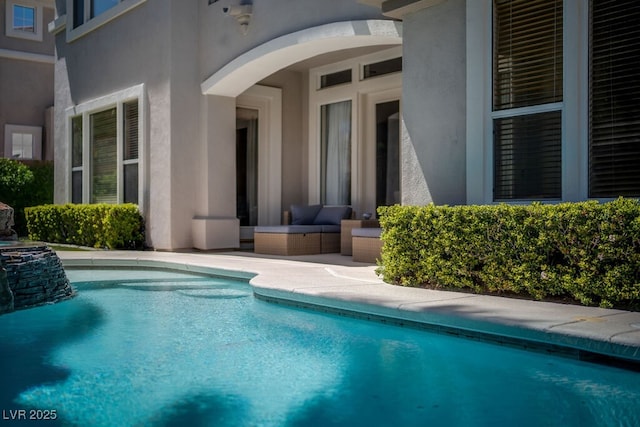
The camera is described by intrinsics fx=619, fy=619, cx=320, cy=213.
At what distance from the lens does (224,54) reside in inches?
435

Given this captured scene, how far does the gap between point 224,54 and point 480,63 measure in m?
5.88

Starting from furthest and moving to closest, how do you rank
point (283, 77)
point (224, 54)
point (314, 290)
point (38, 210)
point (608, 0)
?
point (38, 210), point (283, 77), point (224, 54), point (314, 290), point (608, 0)

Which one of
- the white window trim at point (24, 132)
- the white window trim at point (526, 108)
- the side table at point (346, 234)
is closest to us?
the white window trim at point (526, 108)

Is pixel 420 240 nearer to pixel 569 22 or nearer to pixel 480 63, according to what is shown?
pixel 480 63

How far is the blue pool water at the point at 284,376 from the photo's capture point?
3268mm

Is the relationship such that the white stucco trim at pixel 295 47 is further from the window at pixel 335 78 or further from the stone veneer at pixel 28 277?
the stone veneer at pixel 28 277

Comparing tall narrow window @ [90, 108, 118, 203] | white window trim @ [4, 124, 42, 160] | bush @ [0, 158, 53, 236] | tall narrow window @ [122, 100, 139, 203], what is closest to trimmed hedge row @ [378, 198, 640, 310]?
tall narrow window @ [122, 100, 139, 203]

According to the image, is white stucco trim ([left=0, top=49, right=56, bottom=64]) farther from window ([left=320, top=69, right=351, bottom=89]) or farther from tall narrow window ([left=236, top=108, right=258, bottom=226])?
window ([left=320, top=69, right=351, bottom=89])

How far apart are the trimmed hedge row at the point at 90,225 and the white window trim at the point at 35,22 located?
25.3 feet

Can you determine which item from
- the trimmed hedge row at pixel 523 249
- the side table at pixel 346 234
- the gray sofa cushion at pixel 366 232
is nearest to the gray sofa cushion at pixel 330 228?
the side table at pixel 346 234

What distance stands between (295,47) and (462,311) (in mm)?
5856

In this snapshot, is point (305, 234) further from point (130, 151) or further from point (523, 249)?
point (523, 249)

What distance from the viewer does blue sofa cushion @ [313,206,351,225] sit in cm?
1145

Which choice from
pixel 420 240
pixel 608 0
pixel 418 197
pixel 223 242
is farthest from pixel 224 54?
pixel 608 0
